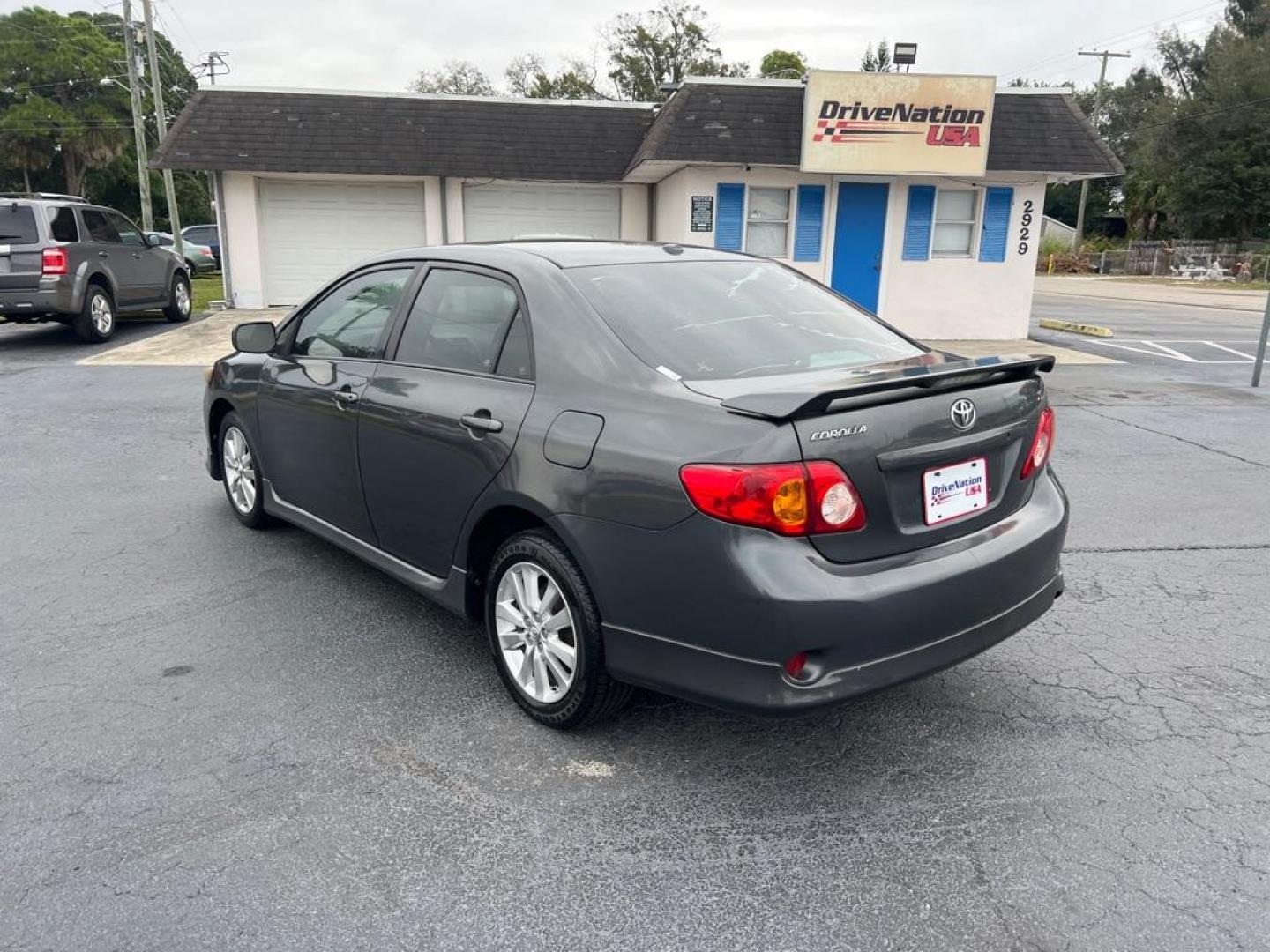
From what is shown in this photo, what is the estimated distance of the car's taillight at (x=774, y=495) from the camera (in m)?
2.56

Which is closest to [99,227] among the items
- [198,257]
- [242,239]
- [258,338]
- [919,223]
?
[242,239]

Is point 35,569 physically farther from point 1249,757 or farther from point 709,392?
point 1249,757

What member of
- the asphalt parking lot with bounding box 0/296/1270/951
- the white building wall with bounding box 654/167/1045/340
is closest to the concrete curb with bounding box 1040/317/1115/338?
the white building wall with bounding box 654/167/1045/340

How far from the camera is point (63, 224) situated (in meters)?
12.6

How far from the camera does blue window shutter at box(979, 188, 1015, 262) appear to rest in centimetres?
1606

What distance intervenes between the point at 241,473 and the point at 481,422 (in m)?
2.60

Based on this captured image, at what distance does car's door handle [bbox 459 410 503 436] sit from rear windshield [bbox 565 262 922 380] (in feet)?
1.70

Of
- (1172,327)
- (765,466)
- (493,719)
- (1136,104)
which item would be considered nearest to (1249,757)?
(765,466)

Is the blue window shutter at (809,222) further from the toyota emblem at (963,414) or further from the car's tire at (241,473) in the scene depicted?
the toyota emblem at (963,414)

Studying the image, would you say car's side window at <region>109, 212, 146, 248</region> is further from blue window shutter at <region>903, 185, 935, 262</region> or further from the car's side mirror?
blue window shutter at <region>903, 185, 935, 262</region>

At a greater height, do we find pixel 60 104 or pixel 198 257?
pixel 60 104

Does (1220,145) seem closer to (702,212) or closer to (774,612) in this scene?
(702,212)

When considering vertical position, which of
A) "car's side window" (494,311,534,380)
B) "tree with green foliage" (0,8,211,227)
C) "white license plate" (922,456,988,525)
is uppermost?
"tree with green foliage" (0,8,211,227)

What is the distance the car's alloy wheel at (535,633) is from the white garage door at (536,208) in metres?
16.0
